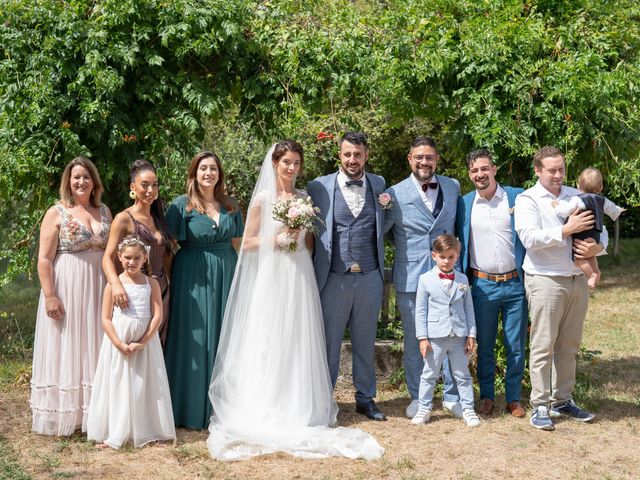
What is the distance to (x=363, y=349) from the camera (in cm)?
612

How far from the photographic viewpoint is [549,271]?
5.75 meters

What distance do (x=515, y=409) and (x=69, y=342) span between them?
11.4 feet

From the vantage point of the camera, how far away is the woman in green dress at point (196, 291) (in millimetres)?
5938

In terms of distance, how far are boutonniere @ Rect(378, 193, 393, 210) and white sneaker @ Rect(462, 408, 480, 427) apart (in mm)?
1679

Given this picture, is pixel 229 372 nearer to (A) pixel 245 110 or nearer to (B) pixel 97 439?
(B) pixel 97 439

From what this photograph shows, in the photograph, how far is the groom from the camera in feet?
19.5

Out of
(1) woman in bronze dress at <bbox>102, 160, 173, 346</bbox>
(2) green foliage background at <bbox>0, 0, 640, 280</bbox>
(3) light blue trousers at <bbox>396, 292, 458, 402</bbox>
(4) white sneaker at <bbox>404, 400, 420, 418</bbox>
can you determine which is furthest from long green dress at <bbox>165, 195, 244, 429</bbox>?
(4) white sneaker at <bbox>404, 400, 420, 418</bbox>

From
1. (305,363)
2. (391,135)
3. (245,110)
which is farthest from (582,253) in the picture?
(391,135)

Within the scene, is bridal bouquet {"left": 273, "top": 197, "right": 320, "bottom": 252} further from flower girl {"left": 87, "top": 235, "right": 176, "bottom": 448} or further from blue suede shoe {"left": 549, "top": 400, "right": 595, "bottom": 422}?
blue suede shoe {"left": 549, "top": 400, "right": 595, "bottom": 422}

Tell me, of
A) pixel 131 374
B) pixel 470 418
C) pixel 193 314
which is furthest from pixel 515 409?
pixel 131 374

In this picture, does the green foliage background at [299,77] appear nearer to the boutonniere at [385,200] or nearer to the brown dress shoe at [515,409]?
the boutonniere at [385,200]

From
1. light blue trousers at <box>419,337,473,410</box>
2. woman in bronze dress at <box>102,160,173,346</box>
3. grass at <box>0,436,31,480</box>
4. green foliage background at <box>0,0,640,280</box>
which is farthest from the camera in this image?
green foliage background at <box>0,0,640,280</box>

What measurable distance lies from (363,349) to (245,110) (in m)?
2.67

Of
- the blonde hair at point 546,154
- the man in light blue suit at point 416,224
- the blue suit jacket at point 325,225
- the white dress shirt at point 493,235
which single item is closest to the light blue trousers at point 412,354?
the man in light blue suit at point 416,224
